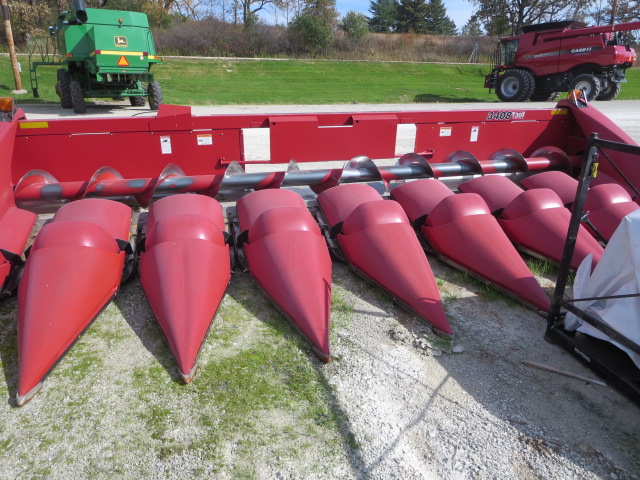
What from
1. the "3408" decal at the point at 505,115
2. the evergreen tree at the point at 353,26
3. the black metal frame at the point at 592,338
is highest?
the evergreen tree at the point at 353,26

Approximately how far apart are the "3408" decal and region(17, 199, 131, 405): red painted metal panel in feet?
13.1

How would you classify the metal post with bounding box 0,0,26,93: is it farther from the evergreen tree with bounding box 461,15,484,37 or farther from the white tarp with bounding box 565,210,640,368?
the evergreen tree with bounding box 461,15,484,37

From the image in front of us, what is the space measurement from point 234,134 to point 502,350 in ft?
10.3

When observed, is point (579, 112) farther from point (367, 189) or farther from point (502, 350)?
point (502, 350)

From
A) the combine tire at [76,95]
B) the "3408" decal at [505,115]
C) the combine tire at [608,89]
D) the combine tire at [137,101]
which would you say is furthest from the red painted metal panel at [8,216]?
the combine tire at [608,89]

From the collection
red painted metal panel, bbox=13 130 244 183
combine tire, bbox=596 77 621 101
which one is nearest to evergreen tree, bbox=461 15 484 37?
combine tire, bbox=596 77 621 101

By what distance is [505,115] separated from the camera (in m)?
5.39

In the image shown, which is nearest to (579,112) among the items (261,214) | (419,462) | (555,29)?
(261,214)

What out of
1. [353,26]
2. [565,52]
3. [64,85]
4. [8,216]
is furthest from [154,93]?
[353,26]

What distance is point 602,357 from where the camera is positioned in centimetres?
266

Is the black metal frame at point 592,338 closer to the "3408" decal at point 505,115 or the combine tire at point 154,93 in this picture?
the "3408" decal at point 505,115

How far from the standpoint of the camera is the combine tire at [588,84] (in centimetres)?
1689

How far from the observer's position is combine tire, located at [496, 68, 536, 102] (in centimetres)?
1800

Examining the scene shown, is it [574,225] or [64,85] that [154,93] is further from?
[574,225]
